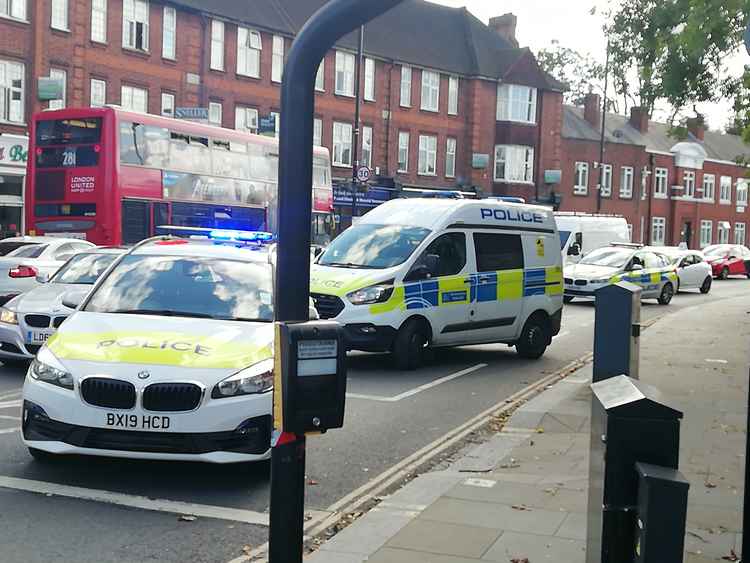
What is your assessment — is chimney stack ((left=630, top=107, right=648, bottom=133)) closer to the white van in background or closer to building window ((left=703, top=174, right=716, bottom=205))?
building window ((left=703, top=174, right=716, bottom=205))

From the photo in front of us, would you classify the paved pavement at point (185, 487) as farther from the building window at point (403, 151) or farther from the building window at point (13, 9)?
A: the building window at point (403, 151)

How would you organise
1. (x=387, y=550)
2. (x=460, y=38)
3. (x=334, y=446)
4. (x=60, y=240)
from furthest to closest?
1. (x=460, y=38)
2. (x=60, y=240)
3. (x=334, y=446)
4. (x=387, y=550)

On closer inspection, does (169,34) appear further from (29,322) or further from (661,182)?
(661,182)

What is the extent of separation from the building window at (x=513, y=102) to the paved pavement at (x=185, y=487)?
4451 centimetres

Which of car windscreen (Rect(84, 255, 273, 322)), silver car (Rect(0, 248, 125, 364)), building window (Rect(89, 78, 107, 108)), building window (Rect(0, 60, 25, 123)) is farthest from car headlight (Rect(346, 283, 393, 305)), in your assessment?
building window (Rect(89, 78, 107, 108))

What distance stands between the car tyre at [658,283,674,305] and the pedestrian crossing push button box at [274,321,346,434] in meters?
25.1

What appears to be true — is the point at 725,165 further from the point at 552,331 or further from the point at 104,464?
the point at 104,464

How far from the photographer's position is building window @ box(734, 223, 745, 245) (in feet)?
252

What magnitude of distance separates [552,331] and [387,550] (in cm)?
1007

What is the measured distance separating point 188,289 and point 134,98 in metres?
31.2

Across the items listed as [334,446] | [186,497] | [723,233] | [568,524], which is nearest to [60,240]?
[334,446]

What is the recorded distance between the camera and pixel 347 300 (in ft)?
41.3

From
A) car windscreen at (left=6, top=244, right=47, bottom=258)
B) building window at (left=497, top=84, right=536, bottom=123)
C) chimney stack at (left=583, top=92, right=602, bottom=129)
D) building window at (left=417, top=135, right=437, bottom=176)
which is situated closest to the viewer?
car windscreen at (left=6, top=244, right=47, bottom=258)

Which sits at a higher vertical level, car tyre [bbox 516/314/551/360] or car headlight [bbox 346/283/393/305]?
car headlight [bbox 346/283/393/305]
